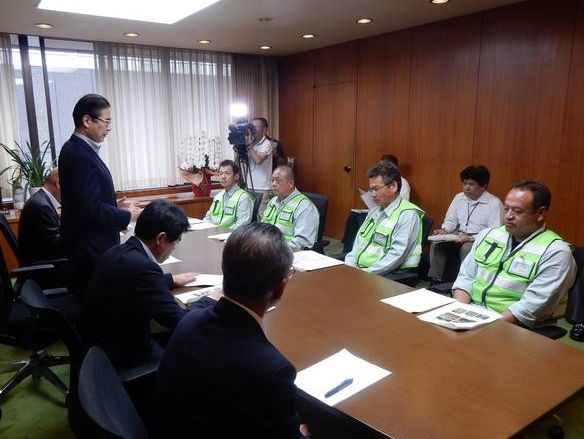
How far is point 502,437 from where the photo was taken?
110 cm

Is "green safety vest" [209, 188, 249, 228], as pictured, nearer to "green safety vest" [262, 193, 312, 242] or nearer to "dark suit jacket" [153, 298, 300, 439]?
"green safety vest" [262, 193, 312, 242]

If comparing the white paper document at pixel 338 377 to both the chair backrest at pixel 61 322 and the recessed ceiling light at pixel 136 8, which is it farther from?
the recessed ceiling light at pixel 136 8

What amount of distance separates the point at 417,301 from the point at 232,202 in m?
2.30

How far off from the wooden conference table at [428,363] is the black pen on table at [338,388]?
0.06 m

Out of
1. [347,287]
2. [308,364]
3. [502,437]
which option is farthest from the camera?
[347,287]

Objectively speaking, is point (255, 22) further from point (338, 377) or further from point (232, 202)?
point (338, 377)

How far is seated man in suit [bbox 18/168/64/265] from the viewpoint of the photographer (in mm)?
2891

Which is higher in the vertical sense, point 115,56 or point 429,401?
point 115,56

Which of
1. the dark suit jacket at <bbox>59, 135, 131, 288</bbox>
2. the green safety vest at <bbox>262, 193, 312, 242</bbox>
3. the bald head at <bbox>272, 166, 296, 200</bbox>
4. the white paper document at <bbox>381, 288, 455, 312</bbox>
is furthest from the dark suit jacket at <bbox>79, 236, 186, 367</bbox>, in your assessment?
the bald head at <bbox>272, 166, 296, 200</bbox>

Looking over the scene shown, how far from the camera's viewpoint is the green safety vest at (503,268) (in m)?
2.06

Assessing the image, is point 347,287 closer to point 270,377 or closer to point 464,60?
point 270,377

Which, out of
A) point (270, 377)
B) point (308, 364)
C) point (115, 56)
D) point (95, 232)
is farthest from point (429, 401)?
point (115, 56)

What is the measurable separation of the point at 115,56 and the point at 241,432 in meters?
5.19

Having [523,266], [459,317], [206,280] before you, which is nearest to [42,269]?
[206,280]
